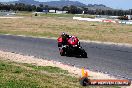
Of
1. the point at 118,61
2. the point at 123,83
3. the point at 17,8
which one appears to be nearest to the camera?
the point at 123,83

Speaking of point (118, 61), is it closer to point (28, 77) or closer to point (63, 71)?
point (63, 71)

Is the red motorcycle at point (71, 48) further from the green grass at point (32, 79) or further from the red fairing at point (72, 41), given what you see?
the green grass at point (32, 79)

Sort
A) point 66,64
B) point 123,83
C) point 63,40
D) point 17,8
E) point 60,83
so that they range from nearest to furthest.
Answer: point 123,83
point 60,83
point 66,64
point 63,40
point 17,8

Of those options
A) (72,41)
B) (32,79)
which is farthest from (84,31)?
(32,79)

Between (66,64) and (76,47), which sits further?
(76,47)

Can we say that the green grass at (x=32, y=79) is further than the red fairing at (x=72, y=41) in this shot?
No

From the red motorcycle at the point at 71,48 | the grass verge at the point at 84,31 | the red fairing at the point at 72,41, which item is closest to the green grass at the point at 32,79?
the red motorcycle at the point at 71,48

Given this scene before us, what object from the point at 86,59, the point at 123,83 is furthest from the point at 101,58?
the point at 123,83

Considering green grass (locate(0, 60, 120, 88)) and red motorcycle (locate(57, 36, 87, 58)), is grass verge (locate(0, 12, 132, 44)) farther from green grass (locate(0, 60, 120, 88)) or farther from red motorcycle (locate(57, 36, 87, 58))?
green grass (locate(0, 60, 120, 88))

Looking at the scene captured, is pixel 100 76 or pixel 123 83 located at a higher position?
pixel 123 83

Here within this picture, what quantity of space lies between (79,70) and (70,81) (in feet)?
10.5

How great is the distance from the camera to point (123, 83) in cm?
934

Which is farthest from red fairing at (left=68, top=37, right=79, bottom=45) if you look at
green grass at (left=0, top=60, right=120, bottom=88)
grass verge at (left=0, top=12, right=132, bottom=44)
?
grass verge at (left=0, top=12, right=132, bottom=44)

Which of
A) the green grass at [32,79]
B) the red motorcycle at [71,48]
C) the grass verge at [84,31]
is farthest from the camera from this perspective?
the grass verge at [84,31]
